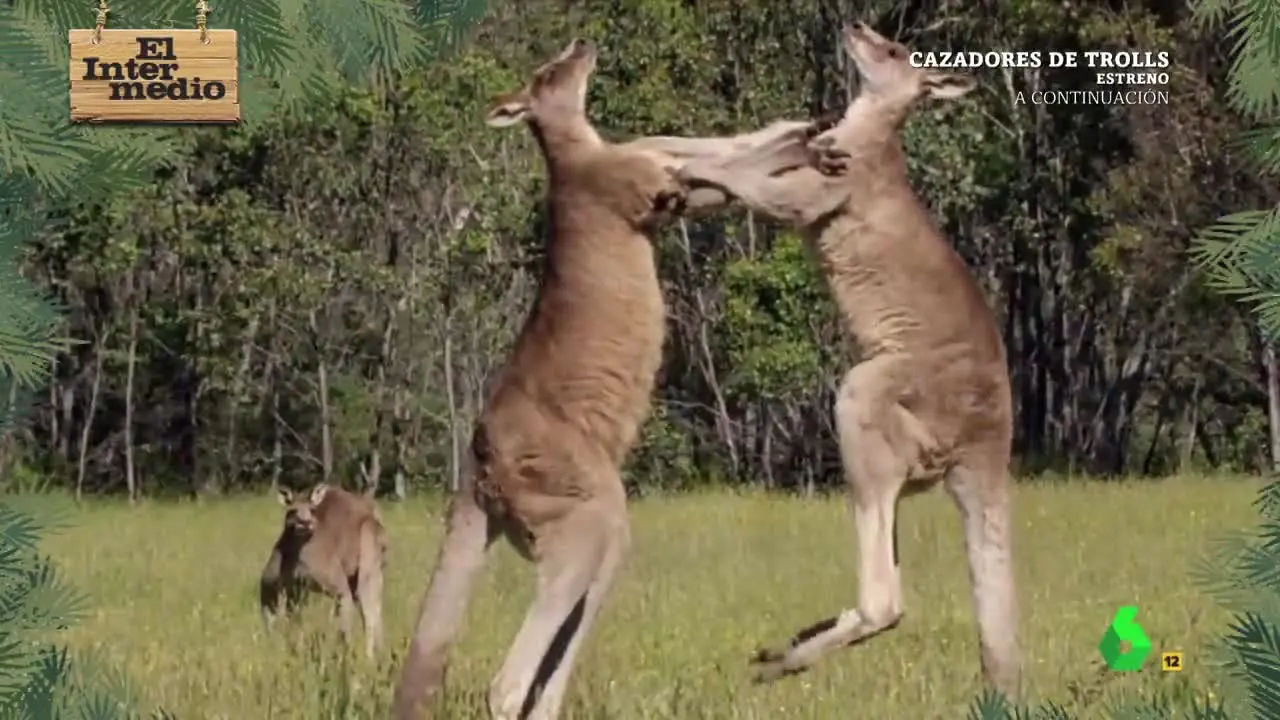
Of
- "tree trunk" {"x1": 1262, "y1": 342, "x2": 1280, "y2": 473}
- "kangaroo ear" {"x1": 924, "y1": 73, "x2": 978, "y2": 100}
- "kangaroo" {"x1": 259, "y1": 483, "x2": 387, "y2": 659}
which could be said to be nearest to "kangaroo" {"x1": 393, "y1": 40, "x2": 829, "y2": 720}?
"kangaroo ear" {"x1": 924, "y1": 73, "x2": 978, "y2": 100}

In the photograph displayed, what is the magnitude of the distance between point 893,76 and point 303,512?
240 centimetres

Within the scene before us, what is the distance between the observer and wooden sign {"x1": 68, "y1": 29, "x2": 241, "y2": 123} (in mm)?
6609

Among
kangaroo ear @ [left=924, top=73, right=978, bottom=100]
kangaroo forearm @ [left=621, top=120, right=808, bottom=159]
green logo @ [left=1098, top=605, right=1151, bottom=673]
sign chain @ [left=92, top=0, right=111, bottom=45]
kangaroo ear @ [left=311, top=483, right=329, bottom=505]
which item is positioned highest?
sign chain @ [left=92, top=0, right=111, bottom=45]

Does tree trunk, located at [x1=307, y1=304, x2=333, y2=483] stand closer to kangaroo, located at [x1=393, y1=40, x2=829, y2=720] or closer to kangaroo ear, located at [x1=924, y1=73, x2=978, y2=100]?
kangaroo, located at [x1=393, y1=40, x2=829, y2=720]

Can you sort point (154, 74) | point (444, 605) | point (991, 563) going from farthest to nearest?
point (991, 563) < point (444, 605) < point (154, 74)

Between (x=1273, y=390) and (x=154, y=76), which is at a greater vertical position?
(x=154, y=76)

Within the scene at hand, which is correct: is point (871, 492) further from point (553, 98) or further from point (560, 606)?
point (553, 98)

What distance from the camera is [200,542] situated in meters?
7.73

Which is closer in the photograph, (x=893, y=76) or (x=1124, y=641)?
(x=893, y=76)

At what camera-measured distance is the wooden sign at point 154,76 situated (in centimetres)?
661

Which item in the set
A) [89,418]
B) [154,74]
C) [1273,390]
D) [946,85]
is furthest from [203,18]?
[1273,390]

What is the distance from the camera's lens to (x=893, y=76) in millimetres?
6941

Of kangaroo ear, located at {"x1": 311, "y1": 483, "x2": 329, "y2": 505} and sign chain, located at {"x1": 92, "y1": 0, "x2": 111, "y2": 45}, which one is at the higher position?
sign chain, located at {"x1": 92, "y1": 0, "x2": 111, "y2": 45}

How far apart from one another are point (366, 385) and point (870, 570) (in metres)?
2.05
